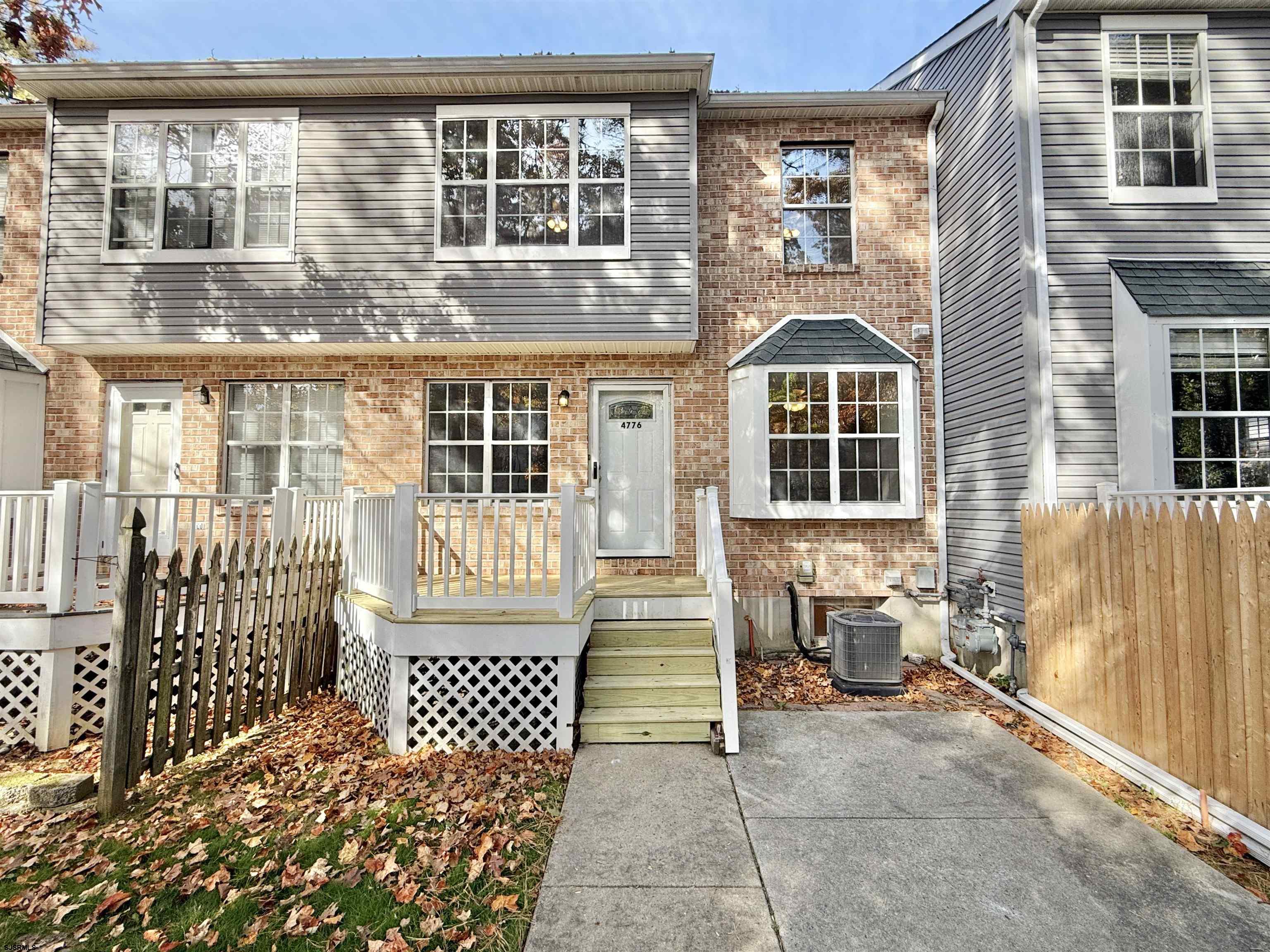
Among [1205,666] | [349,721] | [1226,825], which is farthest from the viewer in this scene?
[349,721]

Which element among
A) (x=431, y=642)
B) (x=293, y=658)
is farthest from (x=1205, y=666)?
(x=293, y=658)

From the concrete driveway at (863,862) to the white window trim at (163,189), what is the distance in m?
6.77

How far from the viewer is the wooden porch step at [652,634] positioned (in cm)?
548

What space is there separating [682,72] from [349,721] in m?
7.54

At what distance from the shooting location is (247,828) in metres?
3.46

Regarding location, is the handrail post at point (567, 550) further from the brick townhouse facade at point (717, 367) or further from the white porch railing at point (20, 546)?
the white porch railing at point (20, 546)

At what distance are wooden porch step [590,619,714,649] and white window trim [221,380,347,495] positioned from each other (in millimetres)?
4178

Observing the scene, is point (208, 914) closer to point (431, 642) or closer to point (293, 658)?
point (431, 642)

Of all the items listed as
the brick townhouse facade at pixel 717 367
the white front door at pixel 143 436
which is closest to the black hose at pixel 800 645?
the brick townhouse facade at pixel 717 367

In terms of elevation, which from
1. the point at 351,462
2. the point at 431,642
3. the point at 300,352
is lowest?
the point at 431,642

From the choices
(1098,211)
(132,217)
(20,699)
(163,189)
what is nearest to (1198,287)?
(1098,211)

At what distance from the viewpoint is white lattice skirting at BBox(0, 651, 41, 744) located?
4.70 m

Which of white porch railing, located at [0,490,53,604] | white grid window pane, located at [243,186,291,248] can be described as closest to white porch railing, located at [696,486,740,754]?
white porch railing, located at [0,490,53,604]

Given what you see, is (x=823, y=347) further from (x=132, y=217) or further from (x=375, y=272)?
(x=132, y=217)
